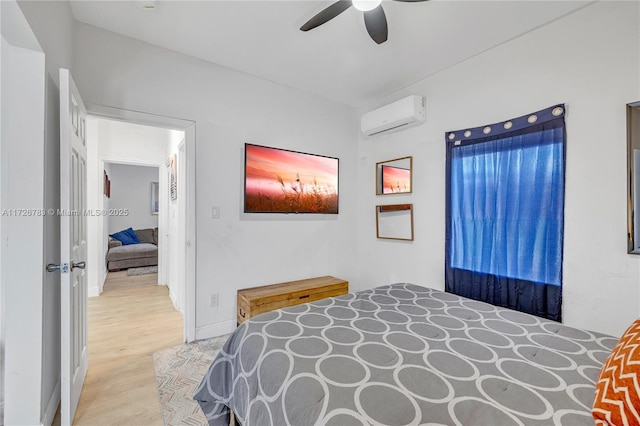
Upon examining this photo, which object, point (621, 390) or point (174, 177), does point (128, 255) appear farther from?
point (621, 390)

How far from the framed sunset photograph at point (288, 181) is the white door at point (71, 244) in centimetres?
134

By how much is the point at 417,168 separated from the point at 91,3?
302cm

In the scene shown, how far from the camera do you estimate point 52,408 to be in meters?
1.66

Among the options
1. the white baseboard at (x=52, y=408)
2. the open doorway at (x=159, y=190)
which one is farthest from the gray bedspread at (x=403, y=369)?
the open doorway at (x=159, y=190)

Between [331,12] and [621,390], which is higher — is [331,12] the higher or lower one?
the higher one

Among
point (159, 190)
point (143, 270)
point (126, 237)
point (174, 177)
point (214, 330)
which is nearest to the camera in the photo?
point (214, 330)

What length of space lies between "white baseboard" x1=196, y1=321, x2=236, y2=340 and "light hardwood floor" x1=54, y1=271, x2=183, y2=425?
0.21 metres

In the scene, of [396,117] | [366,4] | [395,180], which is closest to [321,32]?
[366,4]

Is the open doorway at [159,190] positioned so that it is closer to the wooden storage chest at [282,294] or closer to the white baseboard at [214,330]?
the white baseboard at [214,330]

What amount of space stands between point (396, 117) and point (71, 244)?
9.63 feet

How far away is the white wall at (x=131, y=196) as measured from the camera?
22.3ft

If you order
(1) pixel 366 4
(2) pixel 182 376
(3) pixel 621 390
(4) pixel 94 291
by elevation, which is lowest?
(2) pixel 182 376

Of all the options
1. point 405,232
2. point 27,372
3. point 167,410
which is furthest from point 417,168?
point 27,372

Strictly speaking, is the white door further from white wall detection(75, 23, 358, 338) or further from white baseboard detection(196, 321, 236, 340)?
white baseboard detection(196, 321, 236, 340)
